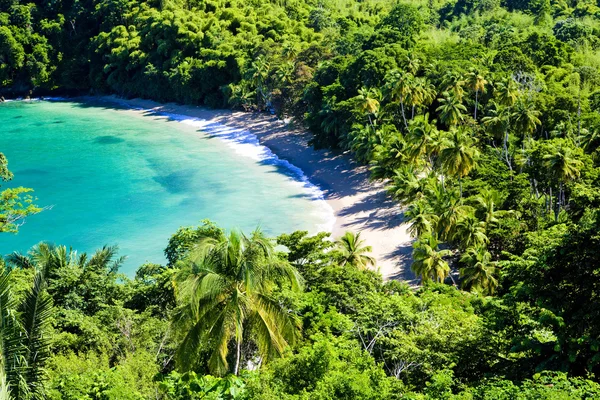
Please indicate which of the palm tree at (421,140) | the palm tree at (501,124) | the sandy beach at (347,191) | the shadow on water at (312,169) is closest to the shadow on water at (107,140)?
the shadow on water at (312,169)

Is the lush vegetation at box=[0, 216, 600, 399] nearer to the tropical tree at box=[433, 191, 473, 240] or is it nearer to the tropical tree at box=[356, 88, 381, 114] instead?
the tropical tree at box=[433, 191, 473, 240]

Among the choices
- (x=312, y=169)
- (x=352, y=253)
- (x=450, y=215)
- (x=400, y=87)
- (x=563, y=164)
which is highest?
(x=400, y=87)

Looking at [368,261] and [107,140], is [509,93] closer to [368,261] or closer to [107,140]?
[368,261]

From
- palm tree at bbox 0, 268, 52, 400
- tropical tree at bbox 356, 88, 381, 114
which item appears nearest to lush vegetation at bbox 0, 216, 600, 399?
palm tree at bbox 0, 268, 52, 400

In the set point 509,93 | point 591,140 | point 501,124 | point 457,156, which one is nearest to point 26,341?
point 457,156

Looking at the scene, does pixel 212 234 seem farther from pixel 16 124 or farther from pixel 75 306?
pixel 16 124
